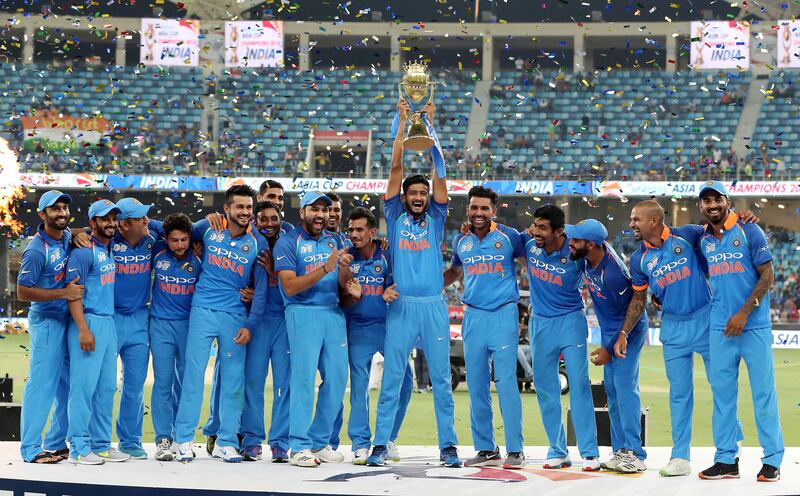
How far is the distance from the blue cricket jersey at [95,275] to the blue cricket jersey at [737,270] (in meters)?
4.95

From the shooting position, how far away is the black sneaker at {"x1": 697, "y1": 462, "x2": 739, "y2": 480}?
7.76 meters

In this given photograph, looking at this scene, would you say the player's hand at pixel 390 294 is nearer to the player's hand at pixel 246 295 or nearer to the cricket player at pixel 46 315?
the player's hand at pixel 246 295

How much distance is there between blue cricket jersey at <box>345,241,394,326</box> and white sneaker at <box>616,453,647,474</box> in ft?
7.75

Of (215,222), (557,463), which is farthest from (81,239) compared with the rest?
(557,463)

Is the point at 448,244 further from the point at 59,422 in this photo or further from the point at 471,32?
the point at 59,422

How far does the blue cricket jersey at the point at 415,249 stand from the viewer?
27.5 feet

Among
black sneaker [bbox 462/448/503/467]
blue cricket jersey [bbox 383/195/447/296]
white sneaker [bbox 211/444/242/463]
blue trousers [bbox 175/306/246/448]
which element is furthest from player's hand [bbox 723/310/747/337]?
white sneaker [bbox 211/444/242/463]

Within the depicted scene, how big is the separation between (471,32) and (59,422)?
3753 cm

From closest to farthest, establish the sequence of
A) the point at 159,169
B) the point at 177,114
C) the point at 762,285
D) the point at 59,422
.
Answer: the point at 762,285, the point at 59,422, the point at 159,169, the point at 177,114

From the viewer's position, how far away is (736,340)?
777cm

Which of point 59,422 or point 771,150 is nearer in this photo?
point 59,422

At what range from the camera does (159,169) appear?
36281 millimetres

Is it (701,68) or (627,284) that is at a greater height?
(701,68)

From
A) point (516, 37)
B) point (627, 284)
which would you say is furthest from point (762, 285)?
point (516, 37)
